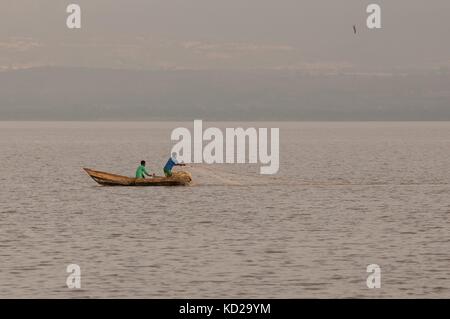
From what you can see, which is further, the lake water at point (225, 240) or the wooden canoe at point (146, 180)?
the wooden canoe at point (146, 180)

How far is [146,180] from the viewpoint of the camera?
243ft

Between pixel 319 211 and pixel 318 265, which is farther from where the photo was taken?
pixel 319 211

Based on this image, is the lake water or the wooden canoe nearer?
the lake water

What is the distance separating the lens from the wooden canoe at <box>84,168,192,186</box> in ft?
243

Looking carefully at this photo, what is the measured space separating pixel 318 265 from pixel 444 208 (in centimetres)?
2682

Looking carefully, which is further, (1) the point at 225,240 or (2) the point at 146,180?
(2) the point at 146,180

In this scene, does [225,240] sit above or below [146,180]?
below

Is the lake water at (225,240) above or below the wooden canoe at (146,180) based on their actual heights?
below

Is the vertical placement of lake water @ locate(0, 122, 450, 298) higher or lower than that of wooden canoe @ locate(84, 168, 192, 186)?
lower

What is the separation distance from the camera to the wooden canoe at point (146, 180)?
7412cm
